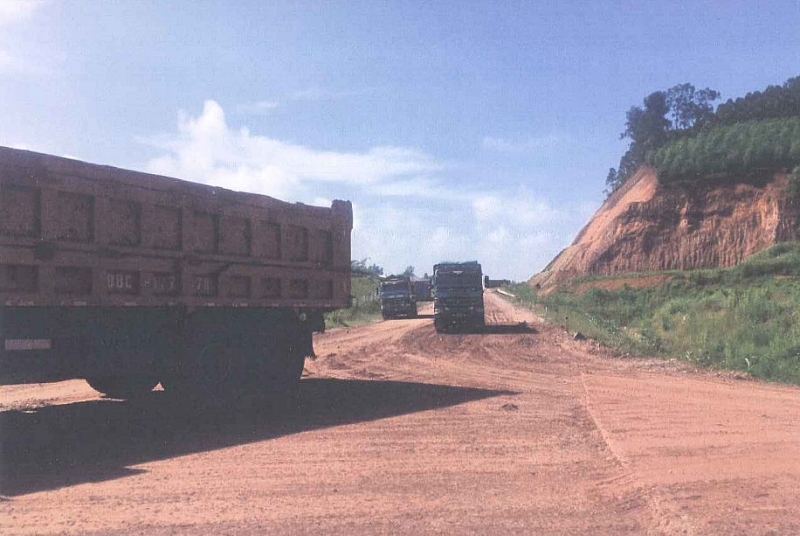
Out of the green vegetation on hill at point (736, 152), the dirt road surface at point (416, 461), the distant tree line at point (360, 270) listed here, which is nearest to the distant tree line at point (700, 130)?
the green vegetation on hill at point (736, 152)

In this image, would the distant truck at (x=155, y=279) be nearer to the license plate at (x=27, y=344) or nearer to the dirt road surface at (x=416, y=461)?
the license plate at (x=27, y=344)

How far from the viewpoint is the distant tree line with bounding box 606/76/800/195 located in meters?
77.7

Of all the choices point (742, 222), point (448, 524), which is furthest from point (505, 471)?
point (742, 222)

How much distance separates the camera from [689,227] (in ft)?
253

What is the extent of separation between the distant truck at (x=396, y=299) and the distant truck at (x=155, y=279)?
32.0 meters

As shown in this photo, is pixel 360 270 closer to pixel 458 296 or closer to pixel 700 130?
pixel 458 296

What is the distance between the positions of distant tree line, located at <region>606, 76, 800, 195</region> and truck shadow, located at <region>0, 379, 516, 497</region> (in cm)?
7014

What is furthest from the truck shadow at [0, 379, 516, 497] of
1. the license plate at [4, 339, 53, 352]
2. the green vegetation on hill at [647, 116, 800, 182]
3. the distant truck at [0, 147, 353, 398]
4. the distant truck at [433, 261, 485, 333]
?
the green vegetation on hill at [647, 116, 800, 182]

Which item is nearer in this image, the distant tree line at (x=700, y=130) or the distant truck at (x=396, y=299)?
the distant truck at (x=396, y=299)

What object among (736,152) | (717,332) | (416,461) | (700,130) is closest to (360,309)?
(717,332)

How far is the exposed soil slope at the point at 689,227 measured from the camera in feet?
235

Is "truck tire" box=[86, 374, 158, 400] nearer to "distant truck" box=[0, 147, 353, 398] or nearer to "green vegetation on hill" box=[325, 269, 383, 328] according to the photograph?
"distant truck" box=[0, 147, 353, 398]

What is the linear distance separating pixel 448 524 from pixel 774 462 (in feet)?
12.0

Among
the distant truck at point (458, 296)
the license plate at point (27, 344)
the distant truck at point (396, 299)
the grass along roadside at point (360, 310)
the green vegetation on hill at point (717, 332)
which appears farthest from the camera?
the distant truck at point (396, 299)
